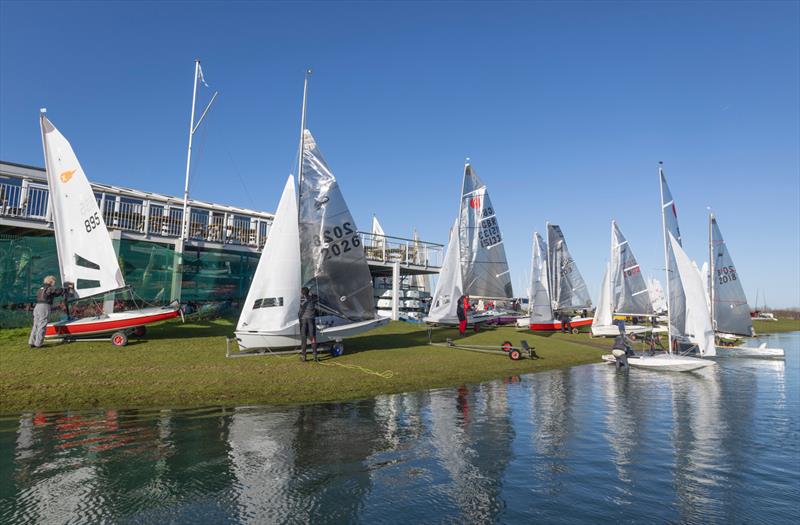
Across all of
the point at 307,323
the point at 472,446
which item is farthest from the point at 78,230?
the point at 472,446

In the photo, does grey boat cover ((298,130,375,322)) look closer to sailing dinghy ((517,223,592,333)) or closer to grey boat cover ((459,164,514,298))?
grey boat cover ((459,164,514,298))

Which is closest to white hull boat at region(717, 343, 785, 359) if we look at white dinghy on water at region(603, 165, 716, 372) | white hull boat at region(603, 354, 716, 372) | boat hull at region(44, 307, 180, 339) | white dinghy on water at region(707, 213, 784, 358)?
white dinghy on water at region(707, 213, 784, 358)

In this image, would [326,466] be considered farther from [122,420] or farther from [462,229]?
[462,229]

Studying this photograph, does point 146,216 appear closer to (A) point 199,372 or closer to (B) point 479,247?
(A) point 199,372

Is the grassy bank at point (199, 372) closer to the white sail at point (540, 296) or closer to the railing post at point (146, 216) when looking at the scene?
the railing post at point (146, 216)

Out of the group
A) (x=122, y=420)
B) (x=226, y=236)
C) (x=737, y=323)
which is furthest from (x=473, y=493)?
(x=737, y=323)

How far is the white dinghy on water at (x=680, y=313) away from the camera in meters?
22.5

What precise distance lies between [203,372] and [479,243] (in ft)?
72.1

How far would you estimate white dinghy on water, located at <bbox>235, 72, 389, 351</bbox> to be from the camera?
18.0 meters

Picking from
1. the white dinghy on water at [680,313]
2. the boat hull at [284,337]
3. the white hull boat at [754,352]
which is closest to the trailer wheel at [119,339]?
the boat hull at [284,337]

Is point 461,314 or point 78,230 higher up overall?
point 78,230

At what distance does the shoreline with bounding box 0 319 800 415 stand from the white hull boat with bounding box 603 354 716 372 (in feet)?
10.0

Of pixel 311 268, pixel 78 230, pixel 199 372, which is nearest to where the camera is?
pixel 199 372

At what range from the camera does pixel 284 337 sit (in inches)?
715
